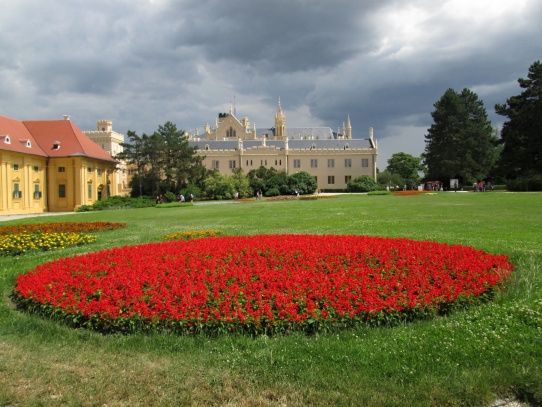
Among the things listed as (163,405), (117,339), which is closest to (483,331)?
(163,405)

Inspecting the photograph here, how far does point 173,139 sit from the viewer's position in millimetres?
53406

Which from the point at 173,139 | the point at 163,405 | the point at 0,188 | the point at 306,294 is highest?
the point at 173,139

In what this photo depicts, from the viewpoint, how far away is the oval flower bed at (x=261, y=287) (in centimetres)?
473

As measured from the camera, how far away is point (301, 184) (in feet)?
174

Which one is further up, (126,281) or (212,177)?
(212,177)

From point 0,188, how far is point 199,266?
37649mm

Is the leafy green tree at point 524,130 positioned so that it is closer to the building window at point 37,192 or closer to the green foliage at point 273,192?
the green foliage at point 273,192

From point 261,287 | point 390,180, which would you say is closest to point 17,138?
point 261,287

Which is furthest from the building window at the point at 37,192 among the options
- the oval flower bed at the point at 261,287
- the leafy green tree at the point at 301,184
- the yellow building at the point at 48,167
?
the oval flower bed at the point at 261,287

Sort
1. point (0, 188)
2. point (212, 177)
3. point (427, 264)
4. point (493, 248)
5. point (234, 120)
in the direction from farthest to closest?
point (234, 120) < point (212, 177) < point (0, 188) < point (493, 248) < point (427, 264)

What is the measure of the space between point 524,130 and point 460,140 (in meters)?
10.4

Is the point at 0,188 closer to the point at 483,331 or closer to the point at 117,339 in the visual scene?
the point at 117,339

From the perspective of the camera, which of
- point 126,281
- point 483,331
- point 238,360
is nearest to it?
point 238,360

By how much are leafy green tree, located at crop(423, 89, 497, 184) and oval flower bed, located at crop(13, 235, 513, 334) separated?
179 ft
